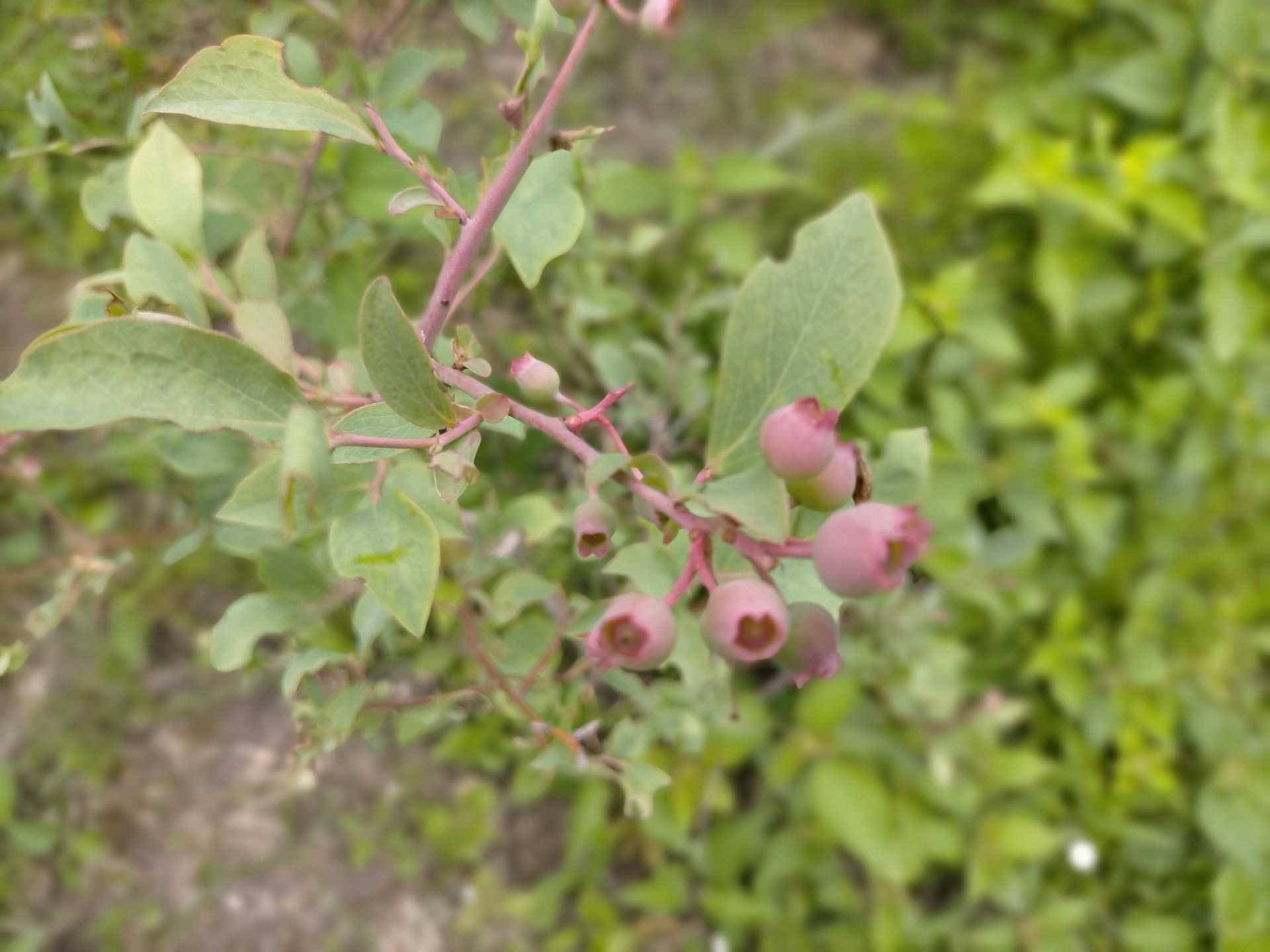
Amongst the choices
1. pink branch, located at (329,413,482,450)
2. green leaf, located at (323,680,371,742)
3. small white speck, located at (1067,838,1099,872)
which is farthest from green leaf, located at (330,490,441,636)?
small white speck, located at (1067,838,1099,872)

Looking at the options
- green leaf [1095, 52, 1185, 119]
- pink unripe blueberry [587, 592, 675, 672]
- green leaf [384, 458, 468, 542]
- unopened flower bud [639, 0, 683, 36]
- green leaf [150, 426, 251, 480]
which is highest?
unopened flower bud [639, 0, 683, 36]

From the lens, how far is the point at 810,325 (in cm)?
56

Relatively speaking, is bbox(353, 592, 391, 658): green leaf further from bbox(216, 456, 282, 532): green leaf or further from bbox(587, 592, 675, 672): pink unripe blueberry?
bbox(587, 592, 675, 672): pink unripe blueberry

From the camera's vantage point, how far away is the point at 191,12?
3.81 feet

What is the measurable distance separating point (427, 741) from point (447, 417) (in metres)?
1.06

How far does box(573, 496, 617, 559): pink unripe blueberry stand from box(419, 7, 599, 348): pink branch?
13 cm

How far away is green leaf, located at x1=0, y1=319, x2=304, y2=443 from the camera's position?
452mm

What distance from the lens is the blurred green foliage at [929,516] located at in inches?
54.2

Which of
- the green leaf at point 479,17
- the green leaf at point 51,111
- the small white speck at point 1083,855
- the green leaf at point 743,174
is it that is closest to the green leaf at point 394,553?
the green leaf at point 479,17

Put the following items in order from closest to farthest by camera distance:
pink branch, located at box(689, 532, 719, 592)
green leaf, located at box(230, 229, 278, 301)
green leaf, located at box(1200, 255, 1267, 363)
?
pink branch, located at box(689, 532, 719, 592) < green leaf, located at box(230, 229, 278, 301) < green leaf, located at box(1200, 255, 1267, 363)

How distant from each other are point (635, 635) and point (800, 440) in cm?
13

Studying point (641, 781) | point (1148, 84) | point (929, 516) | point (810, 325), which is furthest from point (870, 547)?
point (1148, 84)

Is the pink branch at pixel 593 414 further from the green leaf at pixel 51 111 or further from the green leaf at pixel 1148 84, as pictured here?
the green leaf at pixel 1148 84

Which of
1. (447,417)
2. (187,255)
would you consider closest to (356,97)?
(187,255)
